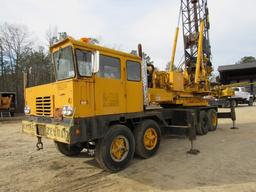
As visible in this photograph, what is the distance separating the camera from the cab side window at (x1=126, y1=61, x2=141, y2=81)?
20.8ft

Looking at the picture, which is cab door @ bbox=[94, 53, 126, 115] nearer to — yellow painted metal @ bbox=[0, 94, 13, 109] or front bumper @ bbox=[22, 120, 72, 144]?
front bumper @ bbox=[22, 120, 72, 144]

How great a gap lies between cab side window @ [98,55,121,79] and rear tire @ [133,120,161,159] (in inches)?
61.4

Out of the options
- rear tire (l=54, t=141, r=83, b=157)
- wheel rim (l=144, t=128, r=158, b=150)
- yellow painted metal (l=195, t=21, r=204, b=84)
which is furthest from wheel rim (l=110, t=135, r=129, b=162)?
yellow painted metal (l=195, t=21, r=204, b=84)

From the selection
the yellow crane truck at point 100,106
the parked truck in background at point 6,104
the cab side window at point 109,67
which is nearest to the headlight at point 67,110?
the yellow crane truck at point 100,106

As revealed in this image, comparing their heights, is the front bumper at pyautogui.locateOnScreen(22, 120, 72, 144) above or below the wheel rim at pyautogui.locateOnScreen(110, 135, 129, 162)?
above

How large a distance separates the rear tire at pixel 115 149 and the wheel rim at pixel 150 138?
77cm

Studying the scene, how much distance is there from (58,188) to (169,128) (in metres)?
3.99

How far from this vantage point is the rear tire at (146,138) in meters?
6.43

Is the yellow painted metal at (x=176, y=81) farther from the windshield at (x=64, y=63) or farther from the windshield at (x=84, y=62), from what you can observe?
the windshield at (x=64, y=63)

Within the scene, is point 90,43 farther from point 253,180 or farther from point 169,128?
point 253,180

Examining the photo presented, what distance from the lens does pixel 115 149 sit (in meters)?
5.71

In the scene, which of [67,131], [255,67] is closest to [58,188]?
[67,131]

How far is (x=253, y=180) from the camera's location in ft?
16.0

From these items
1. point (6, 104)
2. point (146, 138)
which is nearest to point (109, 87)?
point (146, 138)
